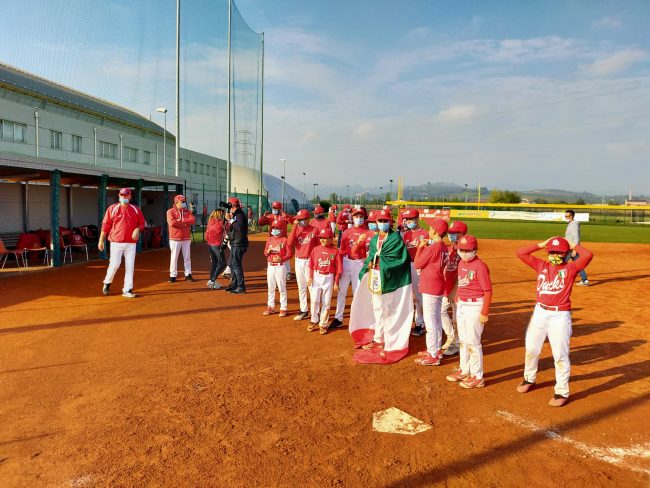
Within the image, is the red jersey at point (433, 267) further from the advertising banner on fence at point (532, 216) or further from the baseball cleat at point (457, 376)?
the advertising banner on fence at point (532, 216)

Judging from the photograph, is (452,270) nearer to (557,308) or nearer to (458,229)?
(458,229)

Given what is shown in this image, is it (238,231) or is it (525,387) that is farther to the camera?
(238,231)

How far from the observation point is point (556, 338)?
4.37 metres

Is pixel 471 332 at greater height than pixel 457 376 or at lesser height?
greater

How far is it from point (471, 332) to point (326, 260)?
271 centimetres

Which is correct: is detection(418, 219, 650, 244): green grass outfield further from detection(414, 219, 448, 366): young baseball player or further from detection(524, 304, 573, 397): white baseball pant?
detection(524, 304, 573, 397): white baseball pant

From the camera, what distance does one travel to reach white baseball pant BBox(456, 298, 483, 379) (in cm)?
469

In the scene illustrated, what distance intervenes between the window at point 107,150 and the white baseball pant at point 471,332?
25.6 m

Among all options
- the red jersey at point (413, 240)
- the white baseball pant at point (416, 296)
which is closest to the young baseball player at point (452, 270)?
the white baseball pant at point (416, 296)

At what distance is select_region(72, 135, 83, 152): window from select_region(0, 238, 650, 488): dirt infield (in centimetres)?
1842

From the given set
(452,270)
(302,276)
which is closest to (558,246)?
(452,270)

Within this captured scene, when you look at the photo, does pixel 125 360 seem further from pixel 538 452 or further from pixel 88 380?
pixel 538 452

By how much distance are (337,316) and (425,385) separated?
261 cm

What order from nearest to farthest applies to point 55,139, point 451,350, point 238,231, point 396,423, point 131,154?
point 396,423 < point 451,350 < point 238,231 < point 55,139 < point 131,154
